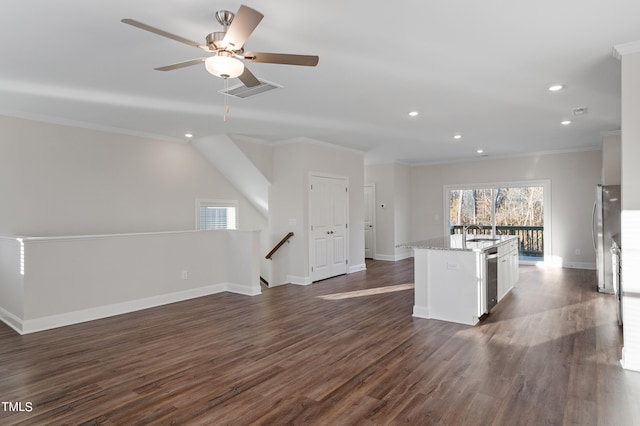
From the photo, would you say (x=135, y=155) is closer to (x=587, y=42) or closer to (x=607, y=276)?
(x=587, y=42)

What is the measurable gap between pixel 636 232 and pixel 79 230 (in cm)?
660

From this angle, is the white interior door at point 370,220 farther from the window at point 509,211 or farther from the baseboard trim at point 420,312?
the baseboard trim at point 420,312

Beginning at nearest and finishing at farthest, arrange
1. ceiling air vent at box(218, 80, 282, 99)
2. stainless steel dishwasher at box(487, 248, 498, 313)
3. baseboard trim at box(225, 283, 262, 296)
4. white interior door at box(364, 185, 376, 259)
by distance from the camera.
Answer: ceiling air vent at box(218, 80, 282, 99) < stainless steel dishwasher at box(487, 248, 498, 313) < baseboard trim at box(225, 283, 262, 296) < white interior door at box(364, 185, 376, 259)

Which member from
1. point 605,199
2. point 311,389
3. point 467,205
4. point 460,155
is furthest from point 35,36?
point 467,205

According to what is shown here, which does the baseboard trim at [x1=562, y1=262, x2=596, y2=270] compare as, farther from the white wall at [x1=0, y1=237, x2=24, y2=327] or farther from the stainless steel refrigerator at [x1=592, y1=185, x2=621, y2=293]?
the white wall at [x1=0, y1=237, x2=24, y2=327]

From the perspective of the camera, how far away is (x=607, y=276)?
573cm

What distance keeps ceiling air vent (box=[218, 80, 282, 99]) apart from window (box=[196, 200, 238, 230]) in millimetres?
3401

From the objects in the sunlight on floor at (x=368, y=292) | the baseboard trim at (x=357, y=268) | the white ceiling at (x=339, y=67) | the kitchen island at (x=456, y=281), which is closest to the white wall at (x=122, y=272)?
the sunlight on floor at (x=368, y=292)

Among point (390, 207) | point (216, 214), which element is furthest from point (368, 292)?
point (390, 207)

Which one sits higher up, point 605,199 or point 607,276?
point 605,199

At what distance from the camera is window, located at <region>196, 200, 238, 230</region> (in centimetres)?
722

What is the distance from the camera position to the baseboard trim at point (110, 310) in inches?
164

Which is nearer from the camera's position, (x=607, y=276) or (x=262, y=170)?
(x=607, y=276)

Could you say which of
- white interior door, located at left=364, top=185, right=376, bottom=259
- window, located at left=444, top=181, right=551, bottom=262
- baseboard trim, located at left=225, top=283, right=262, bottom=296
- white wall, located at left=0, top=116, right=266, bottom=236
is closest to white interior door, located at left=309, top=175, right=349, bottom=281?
baseboard trim, located at left=225, top=283, right=262, bottom=296
